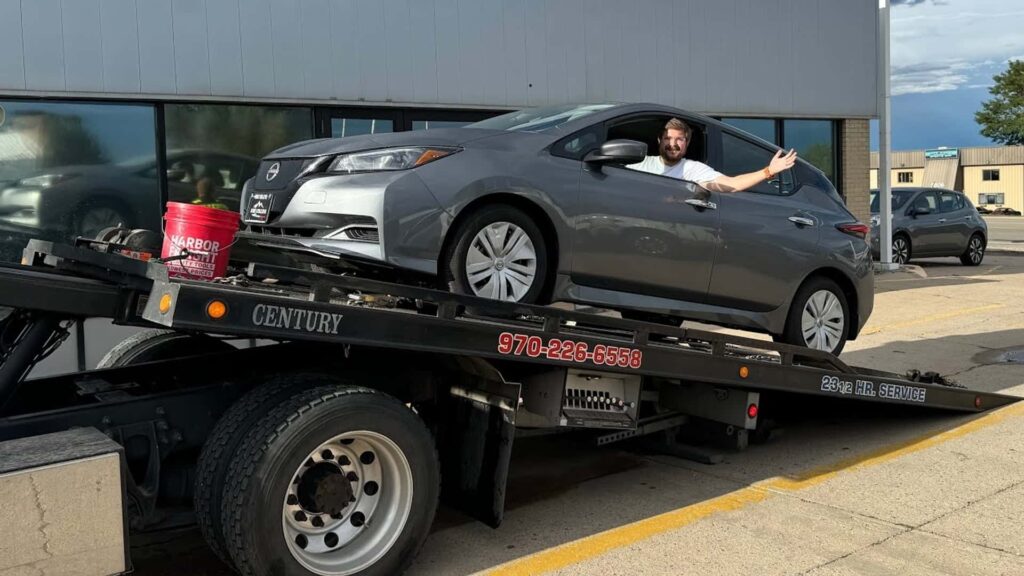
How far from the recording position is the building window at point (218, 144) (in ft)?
31.4

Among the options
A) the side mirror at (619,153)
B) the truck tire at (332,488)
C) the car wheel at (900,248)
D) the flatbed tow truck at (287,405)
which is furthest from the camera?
the car wheel at (900,248)

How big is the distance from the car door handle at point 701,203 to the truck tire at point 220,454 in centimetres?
270

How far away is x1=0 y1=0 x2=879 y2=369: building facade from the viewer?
8.78 meters

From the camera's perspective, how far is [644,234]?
5.16m

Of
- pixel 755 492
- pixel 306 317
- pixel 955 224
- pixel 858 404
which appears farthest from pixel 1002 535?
pixel 955 224

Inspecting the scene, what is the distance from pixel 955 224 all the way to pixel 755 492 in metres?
15.1

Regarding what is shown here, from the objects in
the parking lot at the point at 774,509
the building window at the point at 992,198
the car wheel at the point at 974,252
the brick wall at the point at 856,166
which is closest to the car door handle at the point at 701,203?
the parking lot at the point at 774,509

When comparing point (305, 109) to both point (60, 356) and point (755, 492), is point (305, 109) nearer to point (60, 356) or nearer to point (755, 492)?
point (60, 356)

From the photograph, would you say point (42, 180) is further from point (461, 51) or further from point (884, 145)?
point (884, 145)

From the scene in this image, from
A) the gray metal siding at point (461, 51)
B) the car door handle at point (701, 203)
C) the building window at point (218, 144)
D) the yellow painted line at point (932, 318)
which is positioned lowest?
the yellow painted line at point (932, 318)

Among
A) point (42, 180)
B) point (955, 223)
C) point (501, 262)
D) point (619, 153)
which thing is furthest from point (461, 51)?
point (955, 223)

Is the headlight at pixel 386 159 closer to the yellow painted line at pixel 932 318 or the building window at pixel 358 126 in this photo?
the building window at pixel 358 126

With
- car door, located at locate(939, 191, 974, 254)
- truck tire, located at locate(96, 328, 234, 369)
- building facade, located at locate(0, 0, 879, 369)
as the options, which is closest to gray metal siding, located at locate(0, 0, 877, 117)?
building facade, located at locate(0, 0, 879, 369)

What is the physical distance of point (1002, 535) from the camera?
14.6 ft
